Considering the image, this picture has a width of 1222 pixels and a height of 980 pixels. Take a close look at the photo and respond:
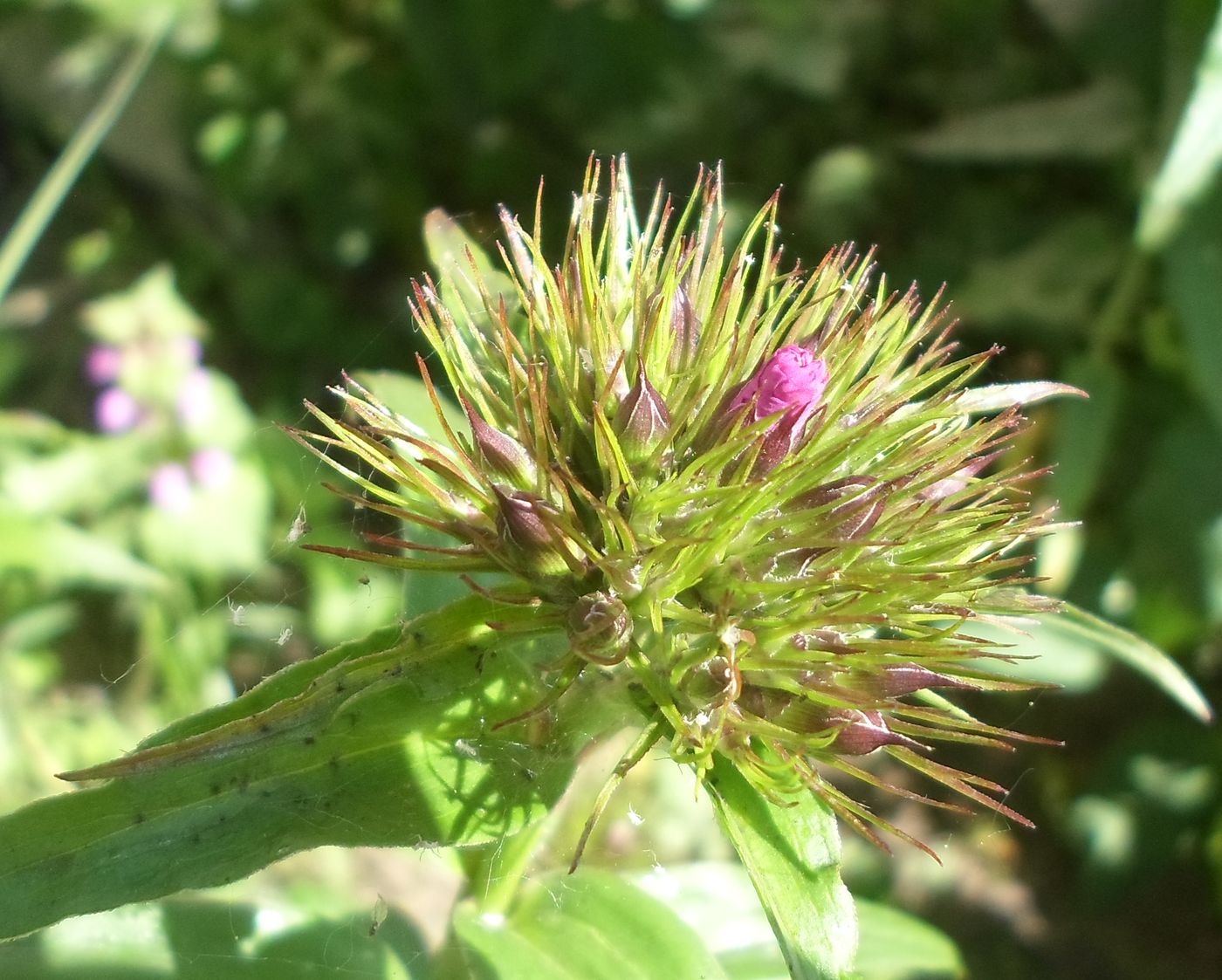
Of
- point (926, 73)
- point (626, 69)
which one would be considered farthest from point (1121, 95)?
point (626, 69)

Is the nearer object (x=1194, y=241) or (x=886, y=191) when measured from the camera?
(x=1194, y=241)

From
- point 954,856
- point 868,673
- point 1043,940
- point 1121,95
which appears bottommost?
point 1043,940

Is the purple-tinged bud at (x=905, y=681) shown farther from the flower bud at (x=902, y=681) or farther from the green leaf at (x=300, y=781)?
the green leaf at (x=300, y=781)

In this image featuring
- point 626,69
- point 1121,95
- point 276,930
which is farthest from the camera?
point 626,69

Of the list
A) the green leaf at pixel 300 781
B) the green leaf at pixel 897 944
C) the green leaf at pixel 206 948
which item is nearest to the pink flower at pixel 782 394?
the green leaf at pixel 300 781

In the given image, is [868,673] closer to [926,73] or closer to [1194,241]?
[1194,241]

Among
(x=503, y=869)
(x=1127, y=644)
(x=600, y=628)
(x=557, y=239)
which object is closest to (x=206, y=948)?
(x=503, y=869)

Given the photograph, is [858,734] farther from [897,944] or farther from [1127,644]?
[897,944]

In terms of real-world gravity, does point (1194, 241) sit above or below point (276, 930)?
above
